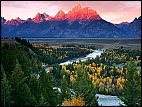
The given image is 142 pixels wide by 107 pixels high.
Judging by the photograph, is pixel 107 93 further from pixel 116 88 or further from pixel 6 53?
pixel 6 53

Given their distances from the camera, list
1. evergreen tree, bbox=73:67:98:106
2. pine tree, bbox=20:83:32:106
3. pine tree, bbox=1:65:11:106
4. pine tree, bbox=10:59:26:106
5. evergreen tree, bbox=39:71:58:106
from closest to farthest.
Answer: pine tree, bbox=1:65:11:106, pine tree, bbox=20:83:32:106, pine tree, bbox=10:59:26:106, evergreen tree, bbox=73:67:98:106, evergreen tree, bbox=39:71:58:106

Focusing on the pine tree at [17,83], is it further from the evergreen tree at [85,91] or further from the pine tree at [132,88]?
the pine tree at [132,88]

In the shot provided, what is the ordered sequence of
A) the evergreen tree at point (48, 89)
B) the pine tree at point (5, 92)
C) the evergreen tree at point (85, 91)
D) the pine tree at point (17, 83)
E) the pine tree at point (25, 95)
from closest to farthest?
the pine tree at point (5, 92)
the pine tree at point (25, 95)
the pine tree at point (17, 83)
the evergreen tree at point (85, 91)
the evergreen tree at point (48, 89)

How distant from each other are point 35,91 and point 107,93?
48397mm

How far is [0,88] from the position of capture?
59812 mm

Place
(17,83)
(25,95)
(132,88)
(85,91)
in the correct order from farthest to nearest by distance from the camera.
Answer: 1. (85,91)
2. (17,83)
3. (25,95)
4. (132,88)

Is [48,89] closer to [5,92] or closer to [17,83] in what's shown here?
[17,83]

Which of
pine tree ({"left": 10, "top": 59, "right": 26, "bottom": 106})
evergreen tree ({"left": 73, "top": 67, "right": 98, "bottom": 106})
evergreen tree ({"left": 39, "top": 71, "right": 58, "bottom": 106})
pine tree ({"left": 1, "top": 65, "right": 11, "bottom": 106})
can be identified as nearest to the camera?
pine tree ({"left": 1, "top": 65, "right": 11, "bottom": 106})

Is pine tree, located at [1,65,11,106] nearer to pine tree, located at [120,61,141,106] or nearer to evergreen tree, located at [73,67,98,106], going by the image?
evergreen tree, located at [73,67,98,106]

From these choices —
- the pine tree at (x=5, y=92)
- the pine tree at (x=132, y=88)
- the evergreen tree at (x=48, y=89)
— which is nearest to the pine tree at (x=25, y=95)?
the pine tree at (x=5, y=92)

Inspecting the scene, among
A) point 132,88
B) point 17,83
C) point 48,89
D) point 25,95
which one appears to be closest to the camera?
point 132,88

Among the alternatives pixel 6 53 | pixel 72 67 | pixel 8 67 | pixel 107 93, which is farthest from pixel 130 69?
pixel 72 67

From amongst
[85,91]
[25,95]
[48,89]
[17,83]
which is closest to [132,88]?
[85,91]

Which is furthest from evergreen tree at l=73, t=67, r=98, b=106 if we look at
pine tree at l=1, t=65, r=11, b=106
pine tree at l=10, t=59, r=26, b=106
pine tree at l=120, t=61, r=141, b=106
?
pine tree at l=1, t=65, r=11, b=106
